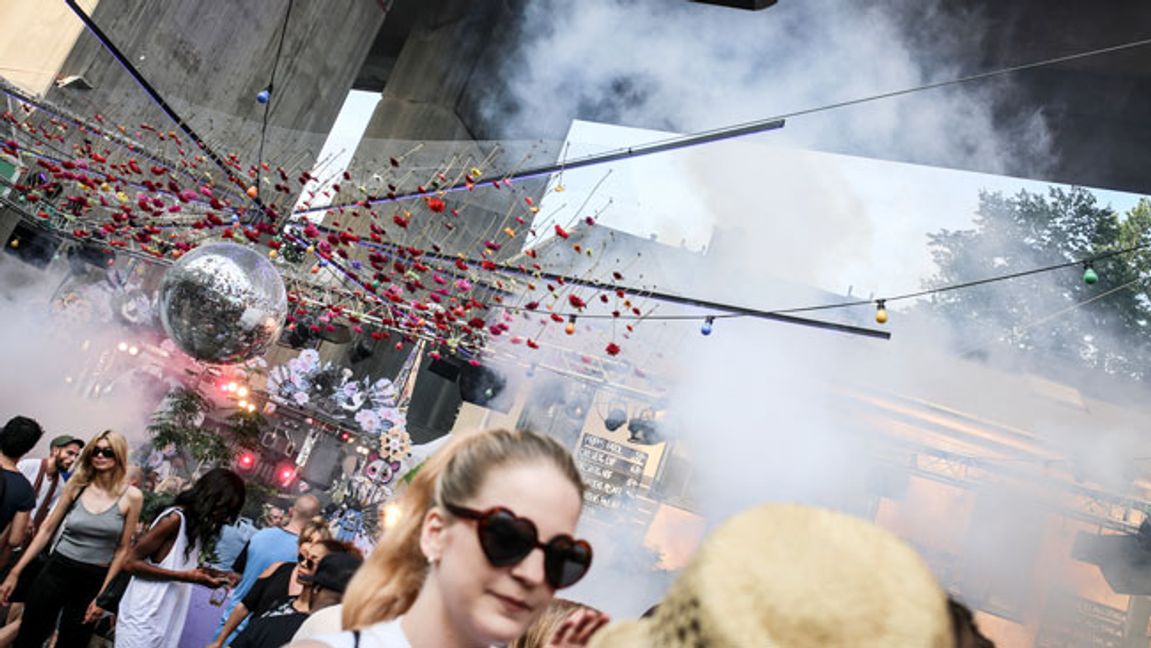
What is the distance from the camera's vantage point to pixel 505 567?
3.48 feet

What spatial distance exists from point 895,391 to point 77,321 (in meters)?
11.7

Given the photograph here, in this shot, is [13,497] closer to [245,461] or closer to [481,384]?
[481,384]

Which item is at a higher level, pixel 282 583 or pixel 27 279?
pixel 27 279

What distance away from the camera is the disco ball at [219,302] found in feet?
11.7

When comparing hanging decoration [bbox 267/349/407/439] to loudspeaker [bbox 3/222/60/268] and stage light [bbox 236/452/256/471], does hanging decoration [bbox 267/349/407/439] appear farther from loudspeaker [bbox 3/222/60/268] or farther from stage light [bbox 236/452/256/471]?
loudspeaker [bbox 3/222/60/268]

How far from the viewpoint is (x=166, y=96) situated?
8.72 meters

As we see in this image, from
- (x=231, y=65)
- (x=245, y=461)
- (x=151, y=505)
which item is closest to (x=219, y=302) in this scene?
(x=151, y=505)

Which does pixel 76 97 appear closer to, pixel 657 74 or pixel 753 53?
pixel 657 74

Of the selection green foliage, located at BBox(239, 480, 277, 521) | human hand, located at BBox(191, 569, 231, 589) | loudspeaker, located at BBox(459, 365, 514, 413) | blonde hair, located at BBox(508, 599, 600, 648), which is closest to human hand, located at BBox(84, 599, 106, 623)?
human hand, located at BBox(191, 569, 231, 589)

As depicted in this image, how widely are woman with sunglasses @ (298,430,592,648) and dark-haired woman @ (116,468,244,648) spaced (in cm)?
Result: 269

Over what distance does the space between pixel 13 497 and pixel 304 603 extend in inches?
85.3

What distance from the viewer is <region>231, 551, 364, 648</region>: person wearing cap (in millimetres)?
2410

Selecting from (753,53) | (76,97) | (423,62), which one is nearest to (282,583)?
(753,53)

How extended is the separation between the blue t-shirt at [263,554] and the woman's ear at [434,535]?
281 centimetres
